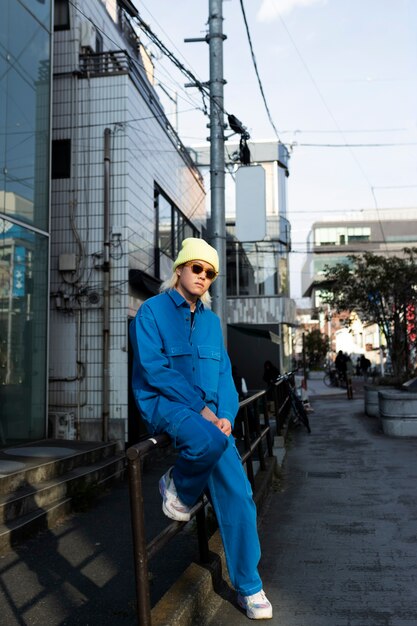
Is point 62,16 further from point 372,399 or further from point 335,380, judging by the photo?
point 335,380

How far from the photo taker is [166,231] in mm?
15000

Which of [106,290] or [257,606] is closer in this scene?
[257,606]

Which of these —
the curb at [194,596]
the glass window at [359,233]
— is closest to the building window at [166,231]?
the curb at [194,596]

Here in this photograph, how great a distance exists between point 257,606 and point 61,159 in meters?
10.1

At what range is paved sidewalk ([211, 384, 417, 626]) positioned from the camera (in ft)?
11.6

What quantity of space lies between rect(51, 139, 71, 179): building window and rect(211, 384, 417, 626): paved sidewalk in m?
6.64

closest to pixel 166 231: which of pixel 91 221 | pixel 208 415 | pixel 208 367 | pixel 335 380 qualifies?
pixel 91 221

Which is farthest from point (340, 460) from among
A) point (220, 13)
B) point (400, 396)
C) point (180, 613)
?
point (220, 13)

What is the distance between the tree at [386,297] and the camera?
52.8 ft

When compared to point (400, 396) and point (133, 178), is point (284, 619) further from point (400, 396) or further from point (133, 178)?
point (133, 178)

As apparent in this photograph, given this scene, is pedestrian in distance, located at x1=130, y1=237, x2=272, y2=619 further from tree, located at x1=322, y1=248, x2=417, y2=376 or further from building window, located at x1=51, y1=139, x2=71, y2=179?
tree, located at x1=322, y1=248, x2=417, y2=376

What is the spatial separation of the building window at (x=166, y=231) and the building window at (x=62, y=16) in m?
3.64

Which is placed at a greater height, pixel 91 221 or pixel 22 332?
pixel 91 221

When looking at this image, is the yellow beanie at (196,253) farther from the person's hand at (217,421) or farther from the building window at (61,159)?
the building window at (61,159)
